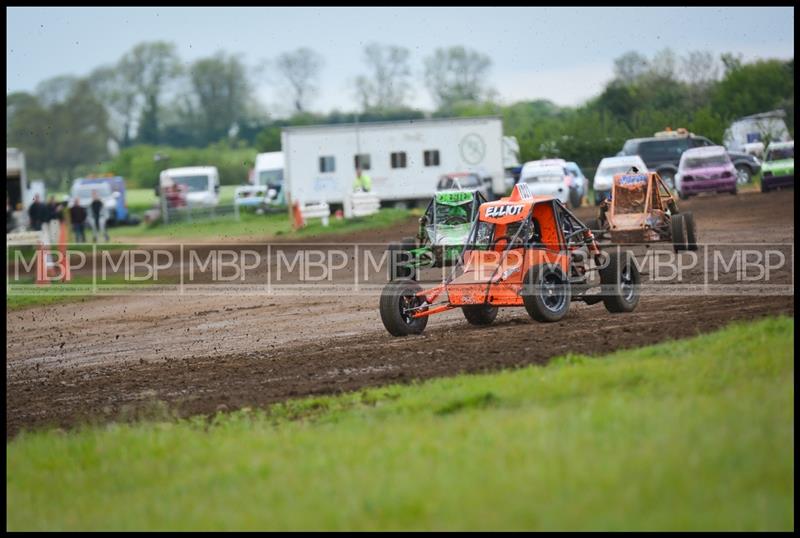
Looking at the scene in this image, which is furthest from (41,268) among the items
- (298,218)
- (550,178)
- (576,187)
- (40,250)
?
(576,187)

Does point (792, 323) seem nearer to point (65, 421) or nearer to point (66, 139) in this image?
point (65, 421)

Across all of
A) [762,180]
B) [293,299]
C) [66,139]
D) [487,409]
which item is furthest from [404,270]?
[66,139]

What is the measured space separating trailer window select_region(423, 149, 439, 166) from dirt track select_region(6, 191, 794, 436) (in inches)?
1048

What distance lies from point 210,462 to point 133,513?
1.18m

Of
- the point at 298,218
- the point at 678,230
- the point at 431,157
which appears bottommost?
the point at 298,218

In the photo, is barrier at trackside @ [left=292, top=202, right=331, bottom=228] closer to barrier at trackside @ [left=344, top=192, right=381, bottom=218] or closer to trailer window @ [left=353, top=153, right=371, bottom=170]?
barrier at trackside @ [left=344, top=192, right=381, bottom=218]

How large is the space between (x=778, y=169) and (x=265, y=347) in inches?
1096

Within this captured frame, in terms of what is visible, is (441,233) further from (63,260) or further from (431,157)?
(431,157)

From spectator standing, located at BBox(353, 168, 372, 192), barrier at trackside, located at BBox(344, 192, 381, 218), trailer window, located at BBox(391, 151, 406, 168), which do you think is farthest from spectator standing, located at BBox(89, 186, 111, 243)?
trailer window, located at BBox(391, 151, 406, 168)

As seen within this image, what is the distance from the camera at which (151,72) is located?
9525 cm

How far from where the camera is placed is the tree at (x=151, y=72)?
94062 mm

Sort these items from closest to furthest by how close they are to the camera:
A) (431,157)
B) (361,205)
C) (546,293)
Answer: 1. (546,293)
2. (361,205)
3. (431,157)

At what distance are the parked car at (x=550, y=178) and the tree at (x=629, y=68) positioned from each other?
25.5 metres

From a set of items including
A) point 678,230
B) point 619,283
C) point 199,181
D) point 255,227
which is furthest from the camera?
point 199,181
